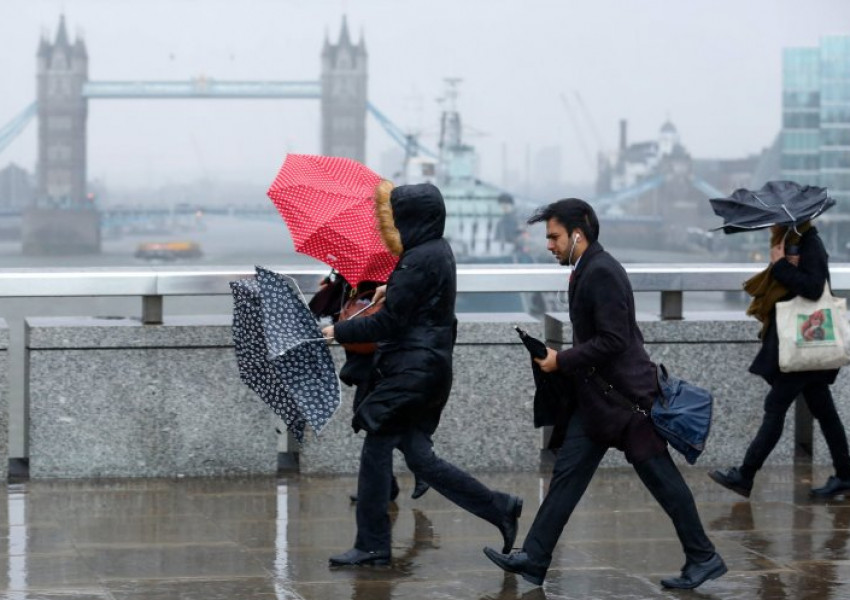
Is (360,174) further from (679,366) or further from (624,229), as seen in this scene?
(624,229)

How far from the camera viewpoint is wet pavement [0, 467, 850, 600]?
4590mm

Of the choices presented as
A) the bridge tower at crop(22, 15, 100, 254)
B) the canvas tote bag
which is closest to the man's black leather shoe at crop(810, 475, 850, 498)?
the canvas tote bag

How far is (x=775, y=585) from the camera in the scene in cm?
468

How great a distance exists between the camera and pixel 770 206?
5727mm

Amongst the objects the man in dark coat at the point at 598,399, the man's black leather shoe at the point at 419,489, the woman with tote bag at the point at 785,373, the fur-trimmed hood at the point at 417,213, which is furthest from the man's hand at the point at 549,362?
the woman with tote bag at the point at 785,373

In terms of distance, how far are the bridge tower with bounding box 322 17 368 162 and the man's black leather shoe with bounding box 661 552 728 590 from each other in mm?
93443

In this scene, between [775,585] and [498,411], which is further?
[498,411]

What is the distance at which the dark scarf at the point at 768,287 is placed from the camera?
5.83m

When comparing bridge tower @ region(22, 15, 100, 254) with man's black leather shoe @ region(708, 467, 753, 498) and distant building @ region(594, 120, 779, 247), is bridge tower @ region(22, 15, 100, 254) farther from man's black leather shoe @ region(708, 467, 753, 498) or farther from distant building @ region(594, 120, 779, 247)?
man's black leather shoe @ region(708, 467, 753, 498)

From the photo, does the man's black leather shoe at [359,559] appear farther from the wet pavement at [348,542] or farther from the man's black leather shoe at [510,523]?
the man's black leather shoe at [510,523]

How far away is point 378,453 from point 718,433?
2458 millimetres

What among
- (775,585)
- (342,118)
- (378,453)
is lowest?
(775,585)

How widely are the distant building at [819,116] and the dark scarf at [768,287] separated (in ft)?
293

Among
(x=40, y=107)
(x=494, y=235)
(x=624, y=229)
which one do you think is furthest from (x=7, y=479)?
(x=40, y=107)
